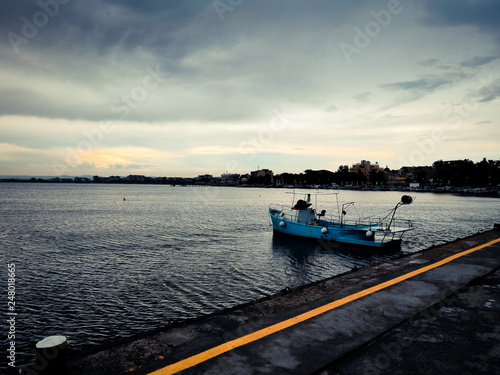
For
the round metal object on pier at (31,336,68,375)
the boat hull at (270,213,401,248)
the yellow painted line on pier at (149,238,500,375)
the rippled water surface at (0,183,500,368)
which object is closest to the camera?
the round metal object on pier at (31,336,68,375)

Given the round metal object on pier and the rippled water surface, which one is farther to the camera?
the rippled water surface

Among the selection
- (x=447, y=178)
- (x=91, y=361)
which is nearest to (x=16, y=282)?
(x=91, y=361)

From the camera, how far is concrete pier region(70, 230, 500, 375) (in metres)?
5.30

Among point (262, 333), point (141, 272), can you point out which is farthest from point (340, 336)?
point (141, 272)

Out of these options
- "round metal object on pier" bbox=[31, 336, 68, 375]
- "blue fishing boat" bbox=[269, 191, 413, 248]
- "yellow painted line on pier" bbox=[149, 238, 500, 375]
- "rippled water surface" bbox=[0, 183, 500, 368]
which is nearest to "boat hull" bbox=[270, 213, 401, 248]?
"blue fishing boat" bbox=[269, 191, 413, 248]

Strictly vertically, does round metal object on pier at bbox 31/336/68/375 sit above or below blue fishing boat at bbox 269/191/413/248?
above

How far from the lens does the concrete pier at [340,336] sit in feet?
17.4

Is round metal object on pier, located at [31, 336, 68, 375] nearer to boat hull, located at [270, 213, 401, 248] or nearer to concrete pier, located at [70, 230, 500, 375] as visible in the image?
concrete pier, located at [70, 230, 500, 375]

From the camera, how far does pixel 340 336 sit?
6281mm

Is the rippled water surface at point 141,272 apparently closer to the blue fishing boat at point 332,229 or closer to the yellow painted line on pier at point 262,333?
the blue fishing boat at point 332,229

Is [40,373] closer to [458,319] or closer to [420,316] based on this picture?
[420,316]

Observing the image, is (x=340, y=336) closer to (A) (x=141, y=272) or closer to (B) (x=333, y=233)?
(A) (x=141, y=272)

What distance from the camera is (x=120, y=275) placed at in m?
19.9

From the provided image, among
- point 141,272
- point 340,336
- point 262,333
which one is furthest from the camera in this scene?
point 141,272
